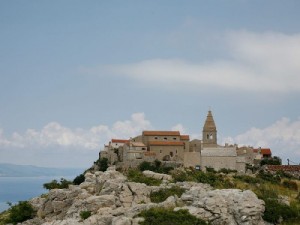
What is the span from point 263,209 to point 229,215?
294cm

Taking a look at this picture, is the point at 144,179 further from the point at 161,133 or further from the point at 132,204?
the point at 161,133

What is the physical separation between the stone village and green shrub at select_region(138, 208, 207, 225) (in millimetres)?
51371

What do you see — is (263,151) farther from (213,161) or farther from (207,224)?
(207,224)

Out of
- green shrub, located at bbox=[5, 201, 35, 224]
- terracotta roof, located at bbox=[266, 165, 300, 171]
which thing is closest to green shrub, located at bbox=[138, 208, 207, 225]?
green shrub, located at bbox=[5, 201, 35, 224]

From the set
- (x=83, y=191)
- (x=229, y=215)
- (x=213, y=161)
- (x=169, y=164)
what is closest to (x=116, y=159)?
(x=169, y=164)

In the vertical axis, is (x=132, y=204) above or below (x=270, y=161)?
below

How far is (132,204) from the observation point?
39.6 m

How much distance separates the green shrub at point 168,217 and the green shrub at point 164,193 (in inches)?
178

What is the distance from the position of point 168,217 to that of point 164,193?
6442mm

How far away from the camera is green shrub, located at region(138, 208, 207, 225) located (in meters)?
34.3

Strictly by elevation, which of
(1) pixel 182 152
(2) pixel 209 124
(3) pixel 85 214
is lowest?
(3) pixel 85 214

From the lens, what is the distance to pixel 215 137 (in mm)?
94750

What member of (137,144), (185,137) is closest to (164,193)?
(137,144)

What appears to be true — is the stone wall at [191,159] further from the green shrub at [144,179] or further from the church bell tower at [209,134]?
the green shrub at [144,179]
